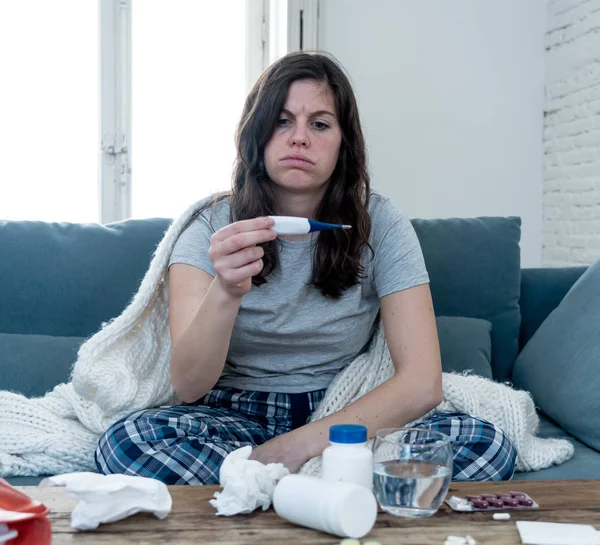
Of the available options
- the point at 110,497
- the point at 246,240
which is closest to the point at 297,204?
the point at 246,240

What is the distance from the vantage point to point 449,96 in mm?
3521

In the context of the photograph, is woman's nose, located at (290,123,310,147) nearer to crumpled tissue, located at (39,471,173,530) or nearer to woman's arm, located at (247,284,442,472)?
woman's arm, located at (247,284,442,472)

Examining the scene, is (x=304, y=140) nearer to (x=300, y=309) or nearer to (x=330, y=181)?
(x=330, y=181)

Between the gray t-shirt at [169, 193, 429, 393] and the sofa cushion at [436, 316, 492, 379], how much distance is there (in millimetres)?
331

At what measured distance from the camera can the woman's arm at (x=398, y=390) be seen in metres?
1.31

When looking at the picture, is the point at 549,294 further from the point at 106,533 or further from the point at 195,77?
the point at 195,77

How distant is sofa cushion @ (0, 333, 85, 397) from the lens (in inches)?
65.4

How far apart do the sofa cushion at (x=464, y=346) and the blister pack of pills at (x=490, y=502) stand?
2.85 feet

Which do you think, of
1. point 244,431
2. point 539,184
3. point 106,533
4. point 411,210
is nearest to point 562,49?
point 539,184

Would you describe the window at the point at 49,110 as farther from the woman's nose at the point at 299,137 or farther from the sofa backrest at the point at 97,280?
the woman's nose at the point at 299,137

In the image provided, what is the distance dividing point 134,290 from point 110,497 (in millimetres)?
1000

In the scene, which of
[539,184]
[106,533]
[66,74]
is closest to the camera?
[106,533]

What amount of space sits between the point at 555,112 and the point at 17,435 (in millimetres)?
2819

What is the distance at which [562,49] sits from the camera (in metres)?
3.47
